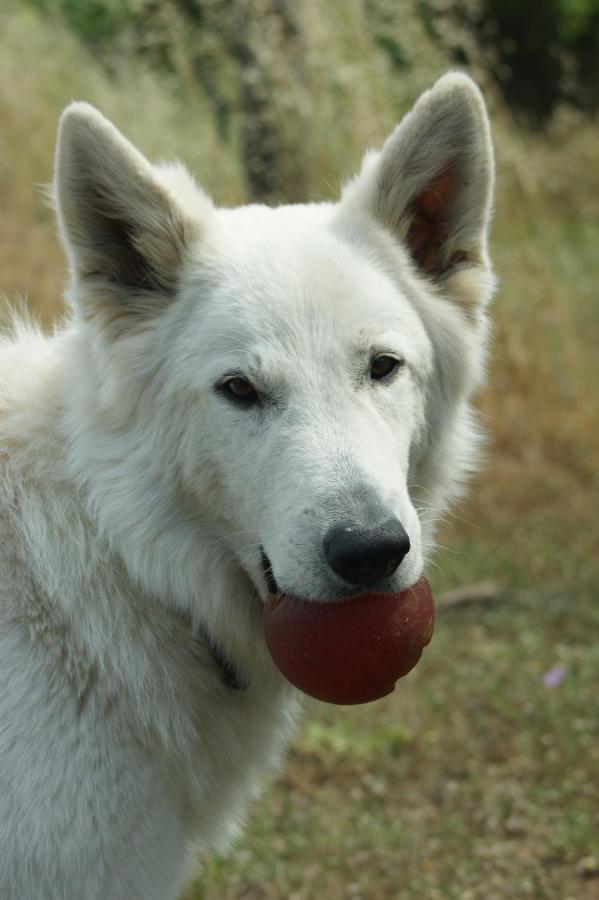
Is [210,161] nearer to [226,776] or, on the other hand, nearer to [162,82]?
[162,82]

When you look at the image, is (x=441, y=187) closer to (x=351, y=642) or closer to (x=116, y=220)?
(x=116, y=220)

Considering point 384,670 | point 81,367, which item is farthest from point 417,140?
point 384,670

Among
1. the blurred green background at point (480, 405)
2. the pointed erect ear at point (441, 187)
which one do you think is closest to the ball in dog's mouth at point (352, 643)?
the pointed erect ear at point (441, 187)

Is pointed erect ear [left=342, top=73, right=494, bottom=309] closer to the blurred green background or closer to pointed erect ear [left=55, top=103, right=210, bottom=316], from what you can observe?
pointed erect ear [left=55, top=103, right=210, bottom=316]

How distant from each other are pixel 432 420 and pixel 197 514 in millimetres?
797

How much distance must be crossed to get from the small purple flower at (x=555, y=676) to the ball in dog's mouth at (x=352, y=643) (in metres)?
2.48

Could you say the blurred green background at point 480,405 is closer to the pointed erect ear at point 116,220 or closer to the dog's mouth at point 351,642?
the pointed erect ear at point 116,220

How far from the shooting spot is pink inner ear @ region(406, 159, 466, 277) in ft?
9.98

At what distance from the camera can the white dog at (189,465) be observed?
2350mm

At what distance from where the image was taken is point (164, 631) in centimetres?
269

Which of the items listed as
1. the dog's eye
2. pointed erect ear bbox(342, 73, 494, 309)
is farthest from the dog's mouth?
pointed erect ear bbox(342, 73, 494, 309)

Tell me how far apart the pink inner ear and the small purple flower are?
2.46 meters

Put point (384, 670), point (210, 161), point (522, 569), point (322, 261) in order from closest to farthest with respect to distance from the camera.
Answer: point (384, 670) → point (322, 261) → point (522, 569) → point (210, 161)

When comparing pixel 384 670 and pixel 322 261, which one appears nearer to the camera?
pixel 384 670
